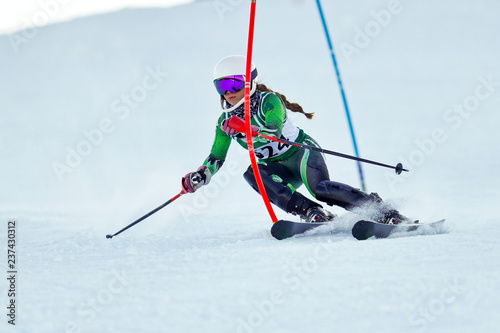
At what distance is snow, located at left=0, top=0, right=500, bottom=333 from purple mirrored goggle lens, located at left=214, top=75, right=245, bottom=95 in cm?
83

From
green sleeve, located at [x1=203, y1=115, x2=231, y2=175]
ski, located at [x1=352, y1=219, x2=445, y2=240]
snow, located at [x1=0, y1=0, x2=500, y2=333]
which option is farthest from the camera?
green sleeve, located at [x1=203, y1=115, x2=231, y2=175]

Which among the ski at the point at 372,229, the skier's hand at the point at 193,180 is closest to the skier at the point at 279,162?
the skier's hand at the point at 193,180

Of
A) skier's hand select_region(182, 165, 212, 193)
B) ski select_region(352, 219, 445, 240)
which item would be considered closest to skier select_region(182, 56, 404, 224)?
skier's hand select_region(182, 165, 212, 193)

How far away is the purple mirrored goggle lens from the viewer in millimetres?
3338

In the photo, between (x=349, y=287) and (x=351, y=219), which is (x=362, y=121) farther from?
(x=349, y=287)

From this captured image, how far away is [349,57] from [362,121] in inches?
131

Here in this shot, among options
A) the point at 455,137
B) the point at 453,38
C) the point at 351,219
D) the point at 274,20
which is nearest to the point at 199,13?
the point at 274,20

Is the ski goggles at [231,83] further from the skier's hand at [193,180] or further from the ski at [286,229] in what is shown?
the ski at [286,229]

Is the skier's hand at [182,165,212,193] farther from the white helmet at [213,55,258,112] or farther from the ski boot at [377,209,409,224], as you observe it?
the ski boot at [377,209,409,224]

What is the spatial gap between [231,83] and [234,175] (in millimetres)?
3556

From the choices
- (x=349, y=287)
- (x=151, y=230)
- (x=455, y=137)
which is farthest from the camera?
(x=455, y=137)

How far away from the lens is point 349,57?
12.4 meters

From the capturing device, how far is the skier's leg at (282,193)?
3.27 meters

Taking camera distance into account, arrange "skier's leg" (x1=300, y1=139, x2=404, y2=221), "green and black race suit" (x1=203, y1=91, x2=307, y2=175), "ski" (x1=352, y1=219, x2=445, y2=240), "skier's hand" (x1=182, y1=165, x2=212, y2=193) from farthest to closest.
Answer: "skier's hand" (x1=182, y1=165, x2=212, y2=193)
"green and black race suit" (x1=203, y1=91, x2=307, y2=175)
"skier's leg" (x1=300, y1=139, x2=404, y2=221)
"ski" (x1=352, y1=219, x2=445, y2=240)
